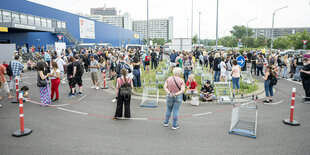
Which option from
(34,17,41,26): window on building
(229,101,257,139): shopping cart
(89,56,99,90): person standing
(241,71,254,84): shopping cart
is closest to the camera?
(229,101,257,139): shopping cart

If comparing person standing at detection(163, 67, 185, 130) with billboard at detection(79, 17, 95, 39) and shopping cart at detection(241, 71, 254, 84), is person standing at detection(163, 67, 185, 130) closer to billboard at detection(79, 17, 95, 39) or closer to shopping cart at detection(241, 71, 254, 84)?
shopping cart at detection(241, 71, 254, 84)

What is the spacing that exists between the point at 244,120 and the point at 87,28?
51858 mm

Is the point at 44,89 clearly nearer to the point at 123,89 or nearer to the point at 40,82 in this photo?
the point at 40,82

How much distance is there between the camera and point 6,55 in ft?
61.9

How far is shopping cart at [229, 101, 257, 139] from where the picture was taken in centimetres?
577

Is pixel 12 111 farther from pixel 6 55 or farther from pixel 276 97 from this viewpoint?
pixel 6 55

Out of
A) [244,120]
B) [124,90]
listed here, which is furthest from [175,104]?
[244,120]

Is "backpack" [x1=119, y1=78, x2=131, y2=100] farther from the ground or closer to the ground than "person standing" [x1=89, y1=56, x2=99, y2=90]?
closer to the ground

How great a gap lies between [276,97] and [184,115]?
5512mm

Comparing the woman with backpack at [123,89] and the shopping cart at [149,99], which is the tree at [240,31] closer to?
the shopping cart at [149,99]

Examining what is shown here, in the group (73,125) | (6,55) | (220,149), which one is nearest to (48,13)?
(6,55)

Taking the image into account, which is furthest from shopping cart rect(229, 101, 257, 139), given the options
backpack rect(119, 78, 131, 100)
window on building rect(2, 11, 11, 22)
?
window on building rect(2, 11, 11, 22)

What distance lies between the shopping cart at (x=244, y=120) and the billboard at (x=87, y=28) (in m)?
48.5

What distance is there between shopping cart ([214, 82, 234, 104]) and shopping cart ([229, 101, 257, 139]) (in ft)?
7.38
